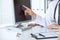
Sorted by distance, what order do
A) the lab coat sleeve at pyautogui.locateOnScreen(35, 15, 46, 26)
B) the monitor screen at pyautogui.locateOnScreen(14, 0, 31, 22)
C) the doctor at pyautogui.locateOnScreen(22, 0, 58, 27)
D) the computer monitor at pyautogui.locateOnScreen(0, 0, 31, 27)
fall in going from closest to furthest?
the doctor at pyautogui.locateOnScreen(22, 0, 58, 27)
the lab coat sleeve at pyautogui.locateOnScreen(35, 15, 46, 26)
the computer monitor at pyautogui.locateOnScreen(0, 0, 31, 27)
the monitor screen at pyautogui.locateOnScreen(14, 0, 31, 22)

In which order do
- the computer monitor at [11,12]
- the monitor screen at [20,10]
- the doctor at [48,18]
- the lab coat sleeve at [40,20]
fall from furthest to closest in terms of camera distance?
the monitor screen at [20,10], the computer monitor at [11,12], the lab coat sleeve at [40,20], the doctor at [48,18]

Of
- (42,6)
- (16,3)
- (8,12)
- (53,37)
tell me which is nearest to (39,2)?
(42,6)

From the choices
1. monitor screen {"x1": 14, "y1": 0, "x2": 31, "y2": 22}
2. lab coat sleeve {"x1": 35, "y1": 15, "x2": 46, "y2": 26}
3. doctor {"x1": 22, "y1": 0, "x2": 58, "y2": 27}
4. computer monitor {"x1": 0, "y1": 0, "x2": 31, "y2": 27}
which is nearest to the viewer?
doctor {"x1": 22, "y1": 0, "x2": 58, "y2": 27}

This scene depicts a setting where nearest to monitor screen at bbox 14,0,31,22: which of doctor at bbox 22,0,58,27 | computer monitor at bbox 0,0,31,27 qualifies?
computer monitor at bbox 0,0,31,27

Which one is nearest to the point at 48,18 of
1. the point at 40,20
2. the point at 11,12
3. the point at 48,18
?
the point at 48,18

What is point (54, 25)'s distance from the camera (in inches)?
62.4

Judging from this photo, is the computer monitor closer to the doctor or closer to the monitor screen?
the monitor screen

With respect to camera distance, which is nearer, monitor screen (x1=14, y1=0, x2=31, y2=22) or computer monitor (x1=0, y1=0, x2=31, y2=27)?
computer monitor (x1=0, y1=0, x2=31, y2=27)

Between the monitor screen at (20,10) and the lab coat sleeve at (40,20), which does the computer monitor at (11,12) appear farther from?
the lab coat sleeve at (40,20)

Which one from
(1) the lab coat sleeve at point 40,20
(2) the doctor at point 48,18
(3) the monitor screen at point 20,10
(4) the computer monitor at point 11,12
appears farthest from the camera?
(3) the monitor screen at point 20,10

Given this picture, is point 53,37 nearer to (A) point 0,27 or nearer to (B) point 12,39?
(B) point 12,39

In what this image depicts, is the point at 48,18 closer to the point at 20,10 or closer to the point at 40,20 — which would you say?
the point at 40,20

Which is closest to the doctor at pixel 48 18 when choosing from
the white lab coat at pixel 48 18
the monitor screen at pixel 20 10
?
the white lab coat at pixel 48 18

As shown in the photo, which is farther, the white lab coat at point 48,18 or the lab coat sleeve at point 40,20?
the lab coat sleeve at point 40,20
